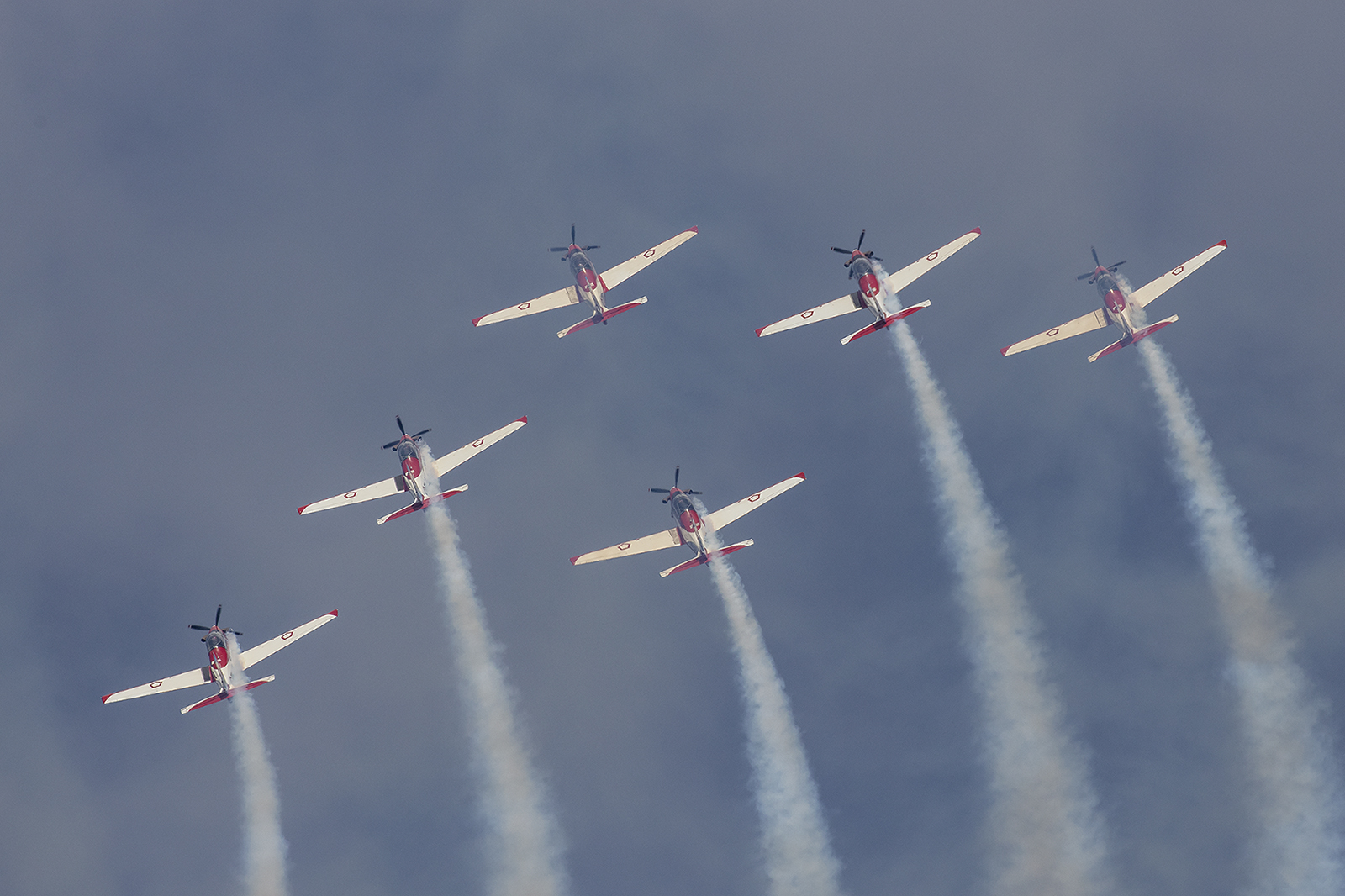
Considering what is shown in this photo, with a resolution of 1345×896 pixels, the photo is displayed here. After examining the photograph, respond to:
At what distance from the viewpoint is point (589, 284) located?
143 meters

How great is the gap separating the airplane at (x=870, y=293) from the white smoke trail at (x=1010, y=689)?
7483 mm

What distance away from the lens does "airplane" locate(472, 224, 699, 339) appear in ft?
465

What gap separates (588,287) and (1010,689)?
54.0 m

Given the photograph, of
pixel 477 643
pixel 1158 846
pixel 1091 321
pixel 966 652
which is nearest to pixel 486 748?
pixel 477 643

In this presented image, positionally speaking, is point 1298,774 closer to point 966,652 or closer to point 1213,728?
point 966,652

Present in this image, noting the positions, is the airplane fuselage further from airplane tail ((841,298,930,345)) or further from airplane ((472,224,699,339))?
airplane tail ((841,298,930,345))

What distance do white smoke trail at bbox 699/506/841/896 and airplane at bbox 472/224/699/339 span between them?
24.1 meters

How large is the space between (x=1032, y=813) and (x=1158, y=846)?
167 feet

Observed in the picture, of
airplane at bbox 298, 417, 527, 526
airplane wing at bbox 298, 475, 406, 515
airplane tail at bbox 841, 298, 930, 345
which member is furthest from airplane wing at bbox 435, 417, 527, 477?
airplane tail at bbox 841, 298, 930, 345

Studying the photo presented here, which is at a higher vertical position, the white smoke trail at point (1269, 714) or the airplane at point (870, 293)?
the airplane at point (870, 293)

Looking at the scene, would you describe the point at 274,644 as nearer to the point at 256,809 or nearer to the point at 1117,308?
the point at 256,809

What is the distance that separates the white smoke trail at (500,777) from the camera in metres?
136

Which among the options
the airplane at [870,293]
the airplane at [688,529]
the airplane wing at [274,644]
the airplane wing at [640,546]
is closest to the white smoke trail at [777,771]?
the airplane at [688,529]

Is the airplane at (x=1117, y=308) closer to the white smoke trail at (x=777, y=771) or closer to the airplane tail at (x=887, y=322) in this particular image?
the airplane tail at (x=887, y=322)
